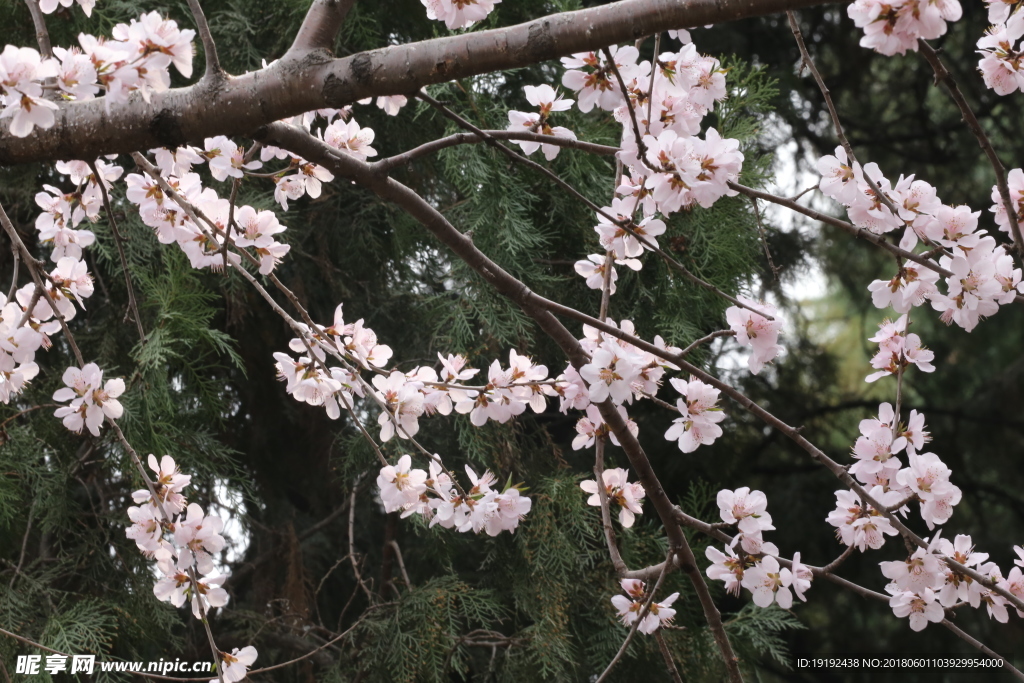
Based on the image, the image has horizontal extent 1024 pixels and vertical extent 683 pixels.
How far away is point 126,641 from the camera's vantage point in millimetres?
1323

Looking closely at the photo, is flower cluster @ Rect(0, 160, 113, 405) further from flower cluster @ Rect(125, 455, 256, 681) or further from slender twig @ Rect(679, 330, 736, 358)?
slender twig @ Rect(679, 330, 736, 358)

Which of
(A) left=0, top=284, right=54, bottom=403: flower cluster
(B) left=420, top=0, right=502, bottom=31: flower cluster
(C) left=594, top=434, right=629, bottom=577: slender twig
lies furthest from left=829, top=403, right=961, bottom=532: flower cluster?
(A) left=0, top=284, right=54, bottom=403: flower cluster

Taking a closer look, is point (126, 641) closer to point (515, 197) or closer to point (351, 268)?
point (351, 268)

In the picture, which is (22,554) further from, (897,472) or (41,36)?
(897,472)

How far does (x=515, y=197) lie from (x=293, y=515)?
0.88 metres

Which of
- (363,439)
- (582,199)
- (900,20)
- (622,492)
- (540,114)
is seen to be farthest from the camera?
(363,439)

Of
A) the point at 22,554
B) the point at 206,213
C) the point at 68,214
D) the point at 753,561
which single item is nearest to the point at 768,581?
the point at 753,561

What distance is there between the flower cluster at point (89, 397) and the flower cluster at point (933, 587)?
80cm

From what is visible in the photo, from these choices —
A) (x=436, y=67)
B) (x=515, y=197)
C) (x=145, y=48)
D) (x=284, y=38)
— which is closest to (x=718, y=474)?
(x=515, y=197)

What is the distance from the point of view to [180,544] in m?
0.80

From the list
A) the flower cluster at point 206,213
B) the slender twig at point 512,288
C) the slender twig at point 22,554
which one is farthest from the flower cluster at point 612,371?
the slender twig at point 22,554

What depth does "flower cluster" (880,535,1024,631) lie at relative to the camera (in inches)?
32.2

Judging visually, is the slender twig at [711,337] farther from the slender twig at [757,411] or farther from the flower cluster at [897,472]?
the flower cluster at [897,472]

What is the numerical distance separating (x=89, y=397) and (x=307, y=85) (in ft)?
1.34
